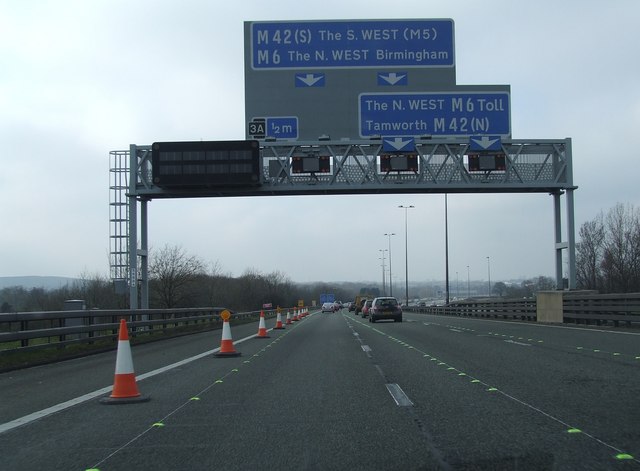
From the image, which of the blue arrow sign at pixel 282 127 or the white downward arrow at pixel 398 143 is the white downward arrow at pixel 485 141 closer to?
the white downward arrow at pixel 398 143

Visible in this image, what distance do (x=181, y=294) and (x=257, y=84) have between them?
126 feet

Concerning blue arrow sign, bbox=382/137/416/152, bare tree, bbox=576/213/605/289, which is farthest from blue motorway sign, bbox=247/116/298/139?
bare tree, bbox=576/213/605/289

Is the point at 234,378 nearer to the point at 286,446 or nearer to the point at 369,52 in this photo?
the point at 286,446

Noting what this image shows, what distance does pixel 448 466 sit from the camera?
5105 mm

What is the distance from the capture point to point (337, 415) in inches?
289

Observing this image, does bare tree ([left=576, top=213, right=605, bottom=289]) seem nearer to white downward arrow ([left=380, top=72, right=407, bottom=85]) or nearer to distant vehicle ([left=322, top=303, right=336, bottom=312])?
distant vehicle ([left=322, top=303, right=336, bottom=312])

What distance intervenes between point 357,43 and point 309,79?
230cm

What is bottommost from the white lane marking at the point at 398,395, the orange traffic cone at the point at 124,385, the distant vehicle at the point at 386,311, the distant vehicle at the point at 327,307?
the distant vehicle at the point at 327,307

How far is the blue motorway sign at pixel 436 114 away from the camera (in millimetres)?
24031

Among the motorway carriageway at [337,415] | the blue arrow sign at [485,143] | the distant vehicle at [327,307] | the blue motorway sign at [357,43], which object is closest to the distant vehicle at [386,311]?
the blue arrow sign at [485,143]

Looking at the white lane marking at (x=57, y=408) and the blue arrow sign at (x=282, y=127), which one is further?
the blue arrow sign at (x=282, y=127)

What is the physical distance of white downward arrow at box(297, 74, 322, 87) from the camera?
77.2 feet

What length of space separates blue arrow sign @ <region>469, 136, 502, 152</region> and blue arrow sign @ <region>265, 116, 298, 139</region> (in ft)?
23.7

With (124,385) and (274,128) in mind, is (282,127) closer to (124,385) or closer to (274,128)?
(274,128)
